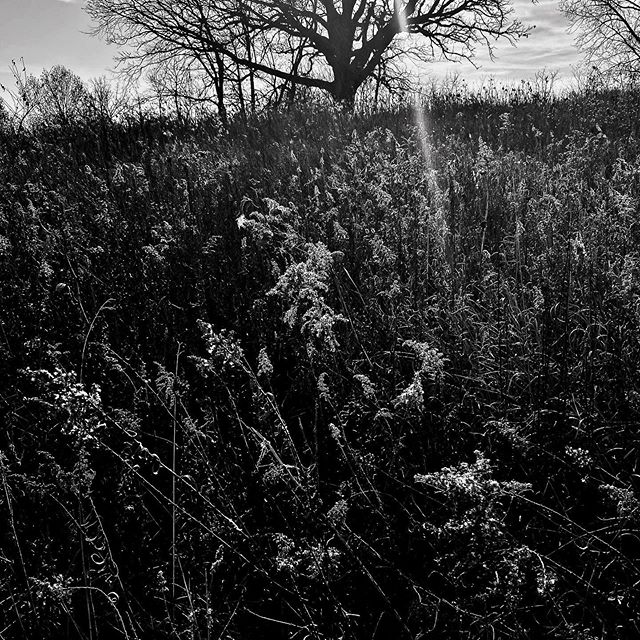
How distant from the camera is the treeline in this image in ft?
4.58

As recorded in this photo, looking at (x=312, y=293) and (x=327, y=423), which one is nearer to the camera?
(x=312, y=293)

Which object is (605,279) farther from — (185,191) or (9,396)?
(185,191)

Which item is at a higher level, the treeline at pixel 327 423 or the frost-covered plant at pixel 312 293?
the frost-covered plant at pixel 312 293

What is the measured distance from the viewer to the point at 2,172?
19.0 ft

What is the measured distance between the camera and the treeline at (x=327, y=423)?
1395mm

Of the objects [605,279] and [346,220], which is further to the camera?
[346,220]

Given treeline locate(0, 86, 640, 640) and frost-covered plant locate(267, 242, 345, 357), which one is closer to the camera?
treeline locate(0, 86, 640, 640)

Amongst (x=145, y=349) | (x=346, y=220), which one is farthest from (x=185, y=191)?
(x=145, y=349)

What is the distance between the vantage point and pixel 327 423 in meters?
2.10

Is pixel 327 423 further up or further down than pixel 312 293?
further down

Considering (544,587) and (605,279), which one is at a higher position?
(605,279)

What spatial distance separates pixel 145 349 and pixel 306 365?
2.62ft

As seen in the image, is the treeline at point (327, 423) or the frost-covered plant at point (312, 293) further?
the frost-covered plant at point (312, 293)

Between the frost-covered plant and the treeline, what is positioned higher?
the frost-covered plant
